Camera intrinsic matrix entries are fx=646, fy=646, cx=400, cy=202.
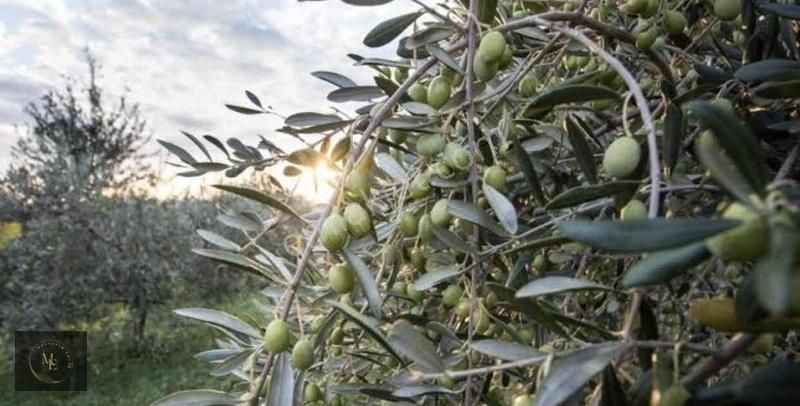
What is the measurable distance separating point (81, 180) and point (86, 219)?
54cm

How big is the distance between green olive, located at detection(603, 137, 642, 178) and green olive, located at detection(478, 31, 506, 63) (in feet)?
0.55

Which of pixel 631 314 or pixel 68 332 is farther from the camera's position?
pixel 68 332

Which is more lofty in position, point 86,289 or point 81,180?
point 81,180

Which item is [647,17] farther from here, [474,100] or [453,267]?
[453,267]

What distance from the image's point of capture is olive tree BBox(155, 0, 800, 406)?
1.14ft

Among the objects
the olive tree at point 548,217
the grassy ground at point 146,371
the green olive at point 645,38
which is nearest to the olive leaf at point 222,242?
the olive tree at point 548,217

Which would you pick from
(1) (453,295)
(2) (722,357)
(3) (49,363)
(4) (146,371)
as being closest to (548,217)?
(1) (453,295)

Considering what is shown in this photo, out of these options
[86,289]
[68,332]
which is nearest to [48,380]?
[68,332]

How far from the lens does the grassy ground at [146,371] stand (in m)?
5.89

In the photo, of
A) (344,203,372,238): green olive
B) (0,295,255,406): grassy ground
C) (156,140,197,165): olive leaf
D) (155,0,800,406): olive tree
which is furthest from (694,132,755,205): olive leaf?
(0,295,255,406): grassy ground

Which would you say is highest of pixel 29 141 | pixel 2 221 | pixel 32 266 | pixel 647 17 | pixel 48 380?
pixel 647 17

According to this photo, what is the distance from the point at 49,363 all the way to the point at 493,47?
20.4 ft

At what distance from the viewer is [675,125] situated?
0.63 metres

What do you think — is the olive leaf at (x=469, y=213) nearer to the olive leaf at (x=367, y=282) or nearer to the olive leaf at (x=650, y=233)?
the olive leaf at (x=367, y=282)
